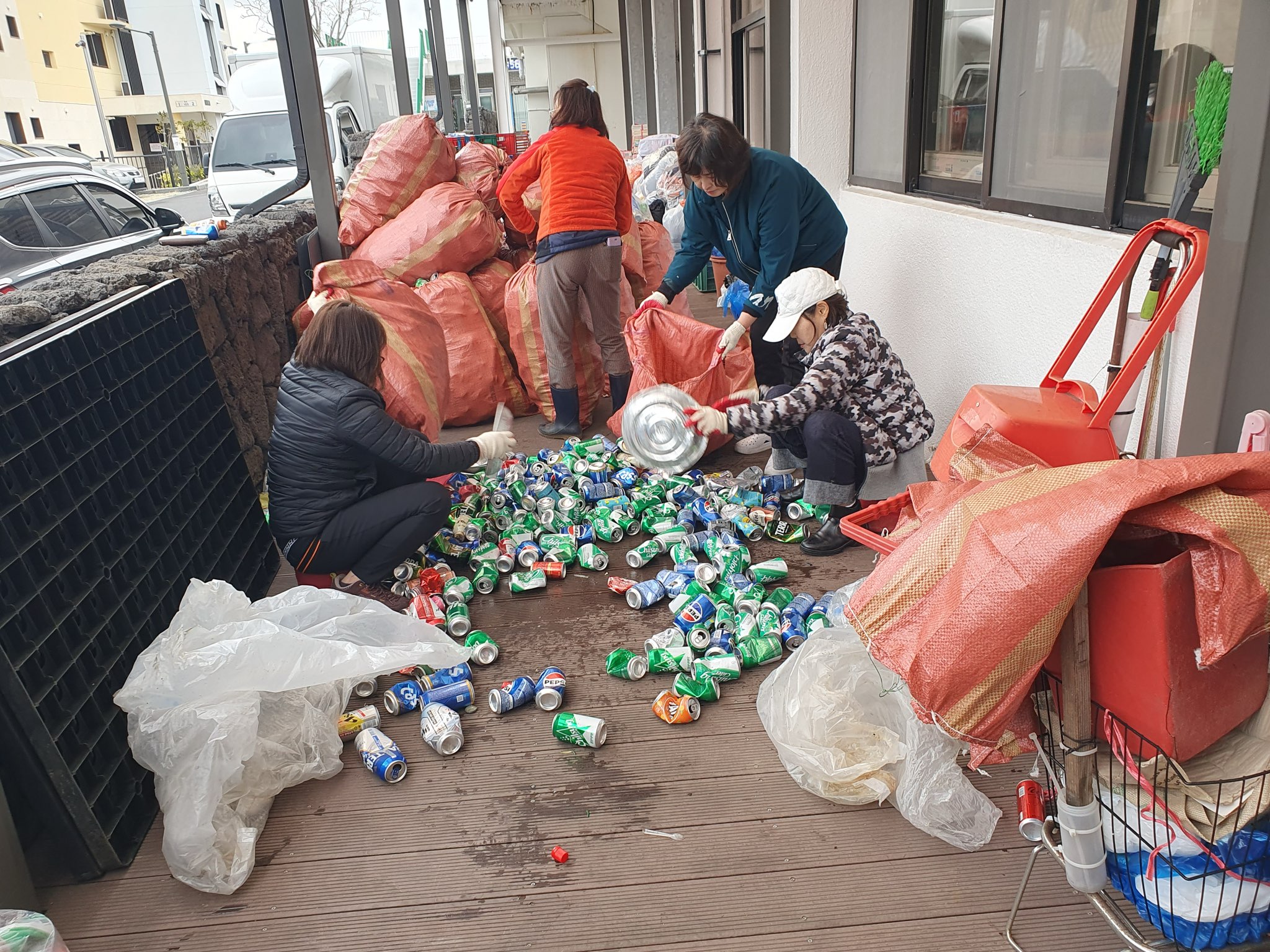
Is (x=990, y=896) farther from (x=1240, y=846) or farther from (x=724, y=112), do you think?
(x=724, y=112)

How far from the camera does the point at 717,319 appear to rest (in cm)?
693

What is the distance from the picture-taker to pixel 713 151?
11.2ft

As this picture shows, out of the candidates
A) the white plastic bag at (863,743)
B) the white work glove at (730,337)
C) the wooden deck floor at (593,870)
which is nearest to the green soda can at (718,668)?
the wooden deck floor at (593,870)

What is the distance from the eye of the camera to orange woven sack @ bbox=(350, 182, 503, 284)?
15.7 ft

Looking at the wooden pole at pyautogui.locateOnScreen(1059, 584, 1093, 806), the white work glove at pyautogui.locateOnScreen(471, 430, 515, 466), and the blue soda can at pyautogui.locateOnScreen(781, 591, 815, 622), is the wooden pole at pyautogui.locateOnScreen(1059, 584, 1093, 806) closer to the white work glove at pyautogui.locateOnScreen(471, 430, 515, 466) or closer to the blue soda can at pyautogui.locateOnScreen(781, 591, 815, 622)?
the blue soda can at pyautogui.locateOnScreen(781, 591, 815, 622)

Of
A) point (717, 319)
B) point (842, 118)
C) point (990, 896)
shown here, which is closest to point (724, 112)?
point (717, 319)

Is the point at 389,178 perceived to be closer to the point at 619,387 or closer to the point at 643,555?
the point at 619,387

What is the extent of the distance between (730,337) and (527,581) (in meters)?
1.40

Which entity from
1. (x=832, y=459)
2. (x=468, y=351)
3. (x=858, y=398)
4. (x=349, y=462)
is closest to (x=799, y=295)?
(x=858, y=398)

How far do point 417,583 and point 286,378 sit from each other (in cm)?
82

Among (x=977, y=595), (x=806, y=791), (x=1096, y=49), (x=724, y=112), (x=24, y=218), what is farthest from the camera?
(x=724, y=112)

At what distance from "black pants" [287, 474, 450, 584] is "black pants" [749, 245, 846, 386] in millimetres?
1759

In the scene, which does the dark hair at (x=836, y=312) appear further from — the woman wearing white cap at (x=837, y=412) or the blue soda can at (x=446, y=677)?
the blue soda can at (x=446, y=677)

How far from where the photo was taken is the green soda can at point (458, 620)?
2.81m
